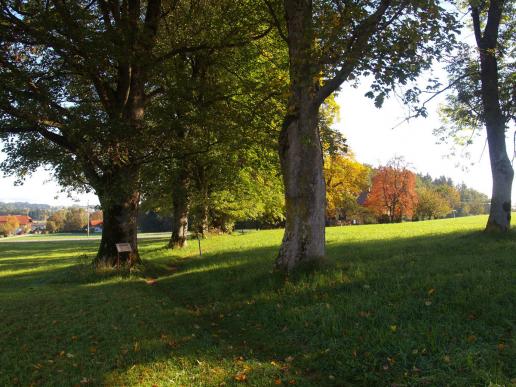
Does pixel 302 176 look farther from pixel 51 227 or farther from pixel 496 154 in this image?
pixel 51 227

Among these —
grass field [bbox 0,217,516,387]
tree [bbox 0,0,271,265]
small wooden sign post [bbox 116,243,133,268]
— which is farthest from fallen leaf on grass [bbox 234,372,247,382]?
small wooden sign post [bbox 116,243,133,268]

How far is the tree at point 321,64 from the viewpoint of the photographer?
895 centimetres

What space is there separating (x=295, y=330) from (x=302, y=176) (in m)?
4.13

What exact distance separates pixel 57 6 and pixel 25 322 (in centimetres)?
921

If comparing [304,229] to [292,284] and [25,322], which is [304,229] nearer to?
[292,284]

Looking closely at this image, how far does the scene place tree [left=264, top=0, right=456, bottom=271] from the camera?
29.3 feet

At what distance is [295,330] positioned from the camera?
A: 21.9 feet

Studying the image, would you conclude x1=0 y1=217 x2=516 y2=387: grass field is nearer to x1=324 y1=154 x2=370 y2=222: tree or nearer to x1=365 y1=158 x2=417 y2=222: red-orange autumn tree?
x1=324 y1=154 x2=370 y2=222: tree

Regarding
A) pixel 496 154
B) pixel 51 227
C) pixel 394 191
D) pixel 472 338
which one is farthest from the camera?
pixel 51 227

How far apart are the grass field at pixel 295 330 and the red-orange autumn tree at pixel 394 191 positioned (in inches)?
2275

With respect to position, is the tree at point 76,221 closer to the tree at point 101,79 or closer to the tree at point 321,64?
the tree at point 101,79

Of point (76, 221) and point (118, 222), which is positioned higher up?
point (76, 221)

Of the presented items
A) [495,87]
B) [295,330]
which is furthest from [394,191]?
[295,330]

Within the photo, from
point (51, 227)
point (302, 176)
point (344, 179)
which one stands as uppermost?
point (344, 179)
